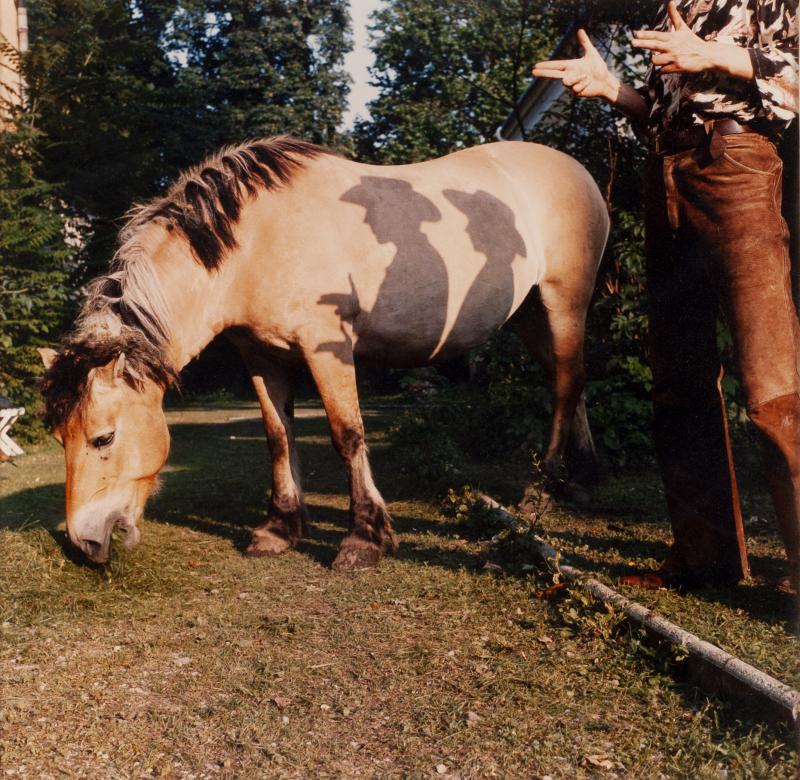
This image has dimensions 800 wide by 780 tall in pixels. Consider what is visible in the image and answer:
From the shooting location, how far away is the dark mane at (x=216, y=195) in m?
4.26

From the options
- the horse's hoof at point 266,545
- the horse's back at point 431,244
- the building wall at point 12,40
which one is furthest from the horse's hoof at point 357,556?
the building wall at point 12,40

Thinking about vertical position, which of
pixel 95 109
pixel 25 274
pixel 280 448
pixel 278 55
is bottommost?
pixel 280 448

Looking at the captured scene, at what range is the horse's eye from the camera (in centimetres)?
381

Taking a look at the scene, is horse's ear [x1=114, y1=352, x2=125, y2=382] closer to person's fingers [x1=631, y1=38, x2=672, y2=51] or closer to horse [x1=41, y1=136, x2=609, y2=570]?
horse [x1=41, y1=136, x2=609, y2=570]

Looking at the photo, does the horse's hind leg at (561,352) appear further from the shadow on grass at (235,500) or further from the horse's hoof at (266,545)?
the horse's hoof at (266,545)

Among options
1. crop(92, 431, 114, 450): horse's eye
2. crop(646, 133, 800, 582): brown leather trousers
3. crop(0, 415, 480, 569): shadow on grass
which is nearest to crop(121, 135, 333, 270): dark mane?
crop(92, 431, 114, 450): horse's eye

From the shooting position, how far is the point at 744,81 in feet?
9.21

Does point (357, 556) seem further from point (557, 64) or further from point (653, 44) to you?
point (653, 44)

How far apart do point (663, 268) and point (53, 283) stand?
28.1 ft

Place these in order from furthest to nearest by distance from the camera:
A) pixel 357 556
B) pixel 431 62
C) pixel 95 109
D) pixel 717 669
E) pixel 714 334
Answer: pixel 95 109 → pixel 431 62 → pixel 357 556 → pixel 714 334 → pixel 717 669

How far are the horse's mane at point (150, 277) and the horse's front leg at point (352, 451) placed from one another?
2.54ft

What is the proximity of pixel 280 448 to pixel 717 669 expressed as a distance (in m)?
2.88

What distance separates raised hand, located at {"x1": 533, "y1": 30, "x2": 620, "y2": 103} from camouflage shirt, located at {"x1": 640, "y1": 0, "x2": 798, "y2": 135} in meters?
0.26

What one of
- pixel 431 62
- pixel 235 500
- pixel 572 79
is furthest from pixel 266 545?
pixel 431 62
